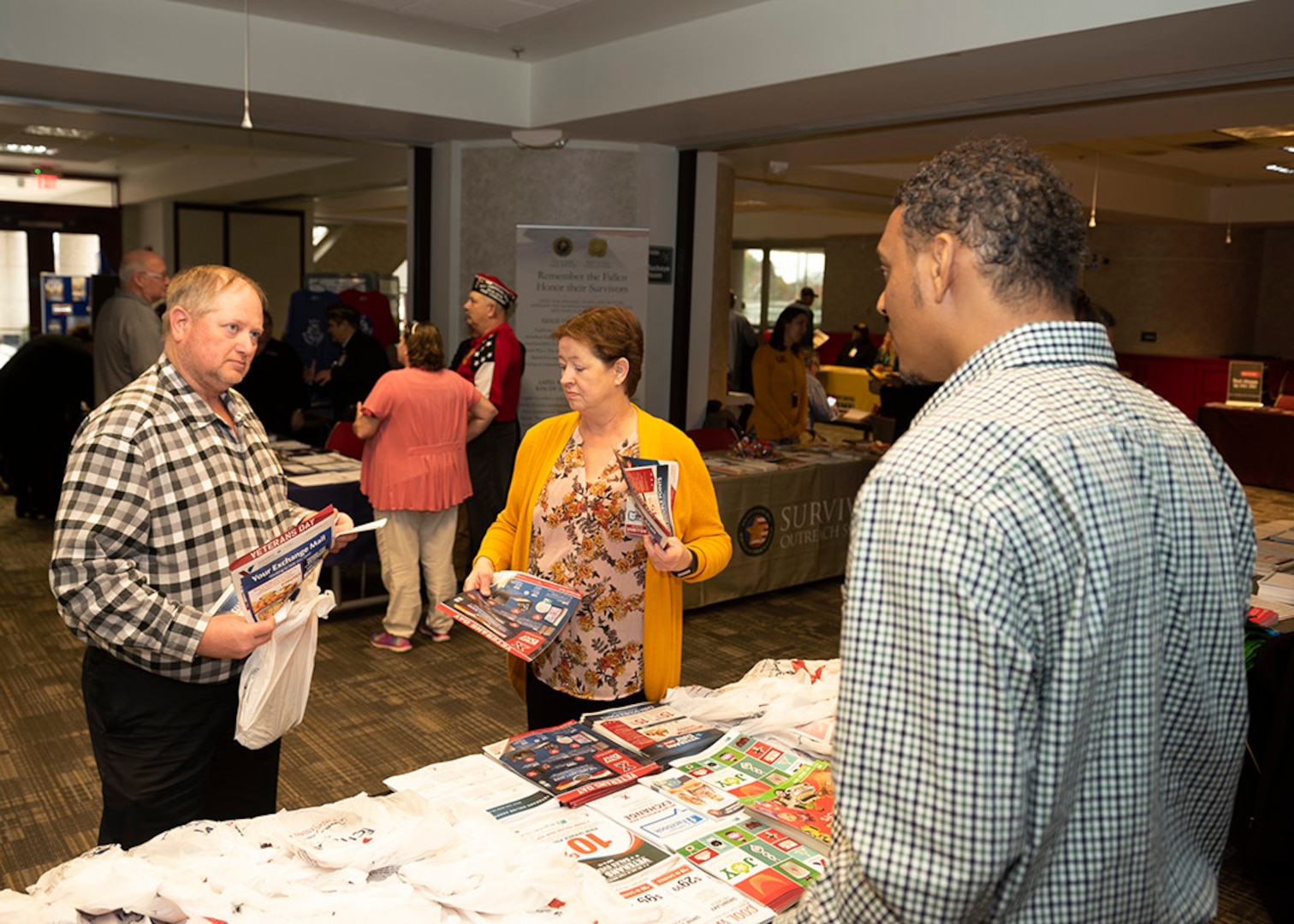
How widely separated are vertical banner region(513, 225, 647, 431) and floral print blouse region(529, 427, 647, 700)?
14.1 ft

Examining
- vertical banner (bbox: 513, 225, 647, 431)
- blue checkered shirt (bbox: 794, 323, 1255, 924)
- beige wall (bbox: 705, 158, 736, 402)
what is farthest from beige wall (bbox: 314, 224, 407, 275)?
blue checkered shirt (bbox: 794, 323, 1255, 924)

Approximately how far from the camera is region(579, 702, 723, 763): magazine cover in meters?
2.06

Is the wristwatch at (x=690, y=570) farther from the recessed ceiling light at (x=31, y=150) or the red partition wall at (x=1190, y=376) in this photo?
the red partition wall at (x=1190, y=376)

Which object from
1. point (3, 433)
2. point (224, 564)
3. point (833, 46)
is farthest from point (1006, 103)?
point (3, 433)

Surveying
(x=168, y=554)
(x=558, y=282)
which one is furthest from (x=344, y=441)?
(x=168, y=554)

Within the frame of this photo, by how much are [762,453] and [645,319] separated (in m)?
1.41

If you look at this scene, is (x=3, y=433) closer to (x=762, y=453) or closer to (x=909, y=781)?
(x=762, y=453)

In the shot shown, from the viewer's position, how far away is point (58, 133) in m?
9.59

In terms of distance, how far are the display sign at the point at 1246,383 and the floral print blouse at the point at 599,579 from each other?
997cm

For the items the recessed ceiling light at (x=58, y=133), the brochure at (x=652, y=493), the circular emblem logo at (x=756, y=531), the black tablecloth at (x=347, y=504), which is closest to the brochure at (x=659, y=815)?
the brochure at (x=652, y=493)

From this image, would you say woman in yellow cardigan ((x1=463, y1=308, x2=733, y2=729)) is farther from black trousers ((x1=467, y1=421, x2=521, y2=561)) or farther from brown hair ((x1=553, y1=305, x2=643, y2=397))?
black trousers ((x1=467, y1=421, x2=521, y2=561))

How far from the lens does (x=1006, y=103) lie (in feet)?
17.1

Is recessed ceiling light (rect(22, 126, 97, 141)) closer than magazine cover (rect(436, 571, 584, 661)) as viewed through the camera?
No

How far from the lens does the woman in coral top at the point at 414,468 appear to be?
191 inches
